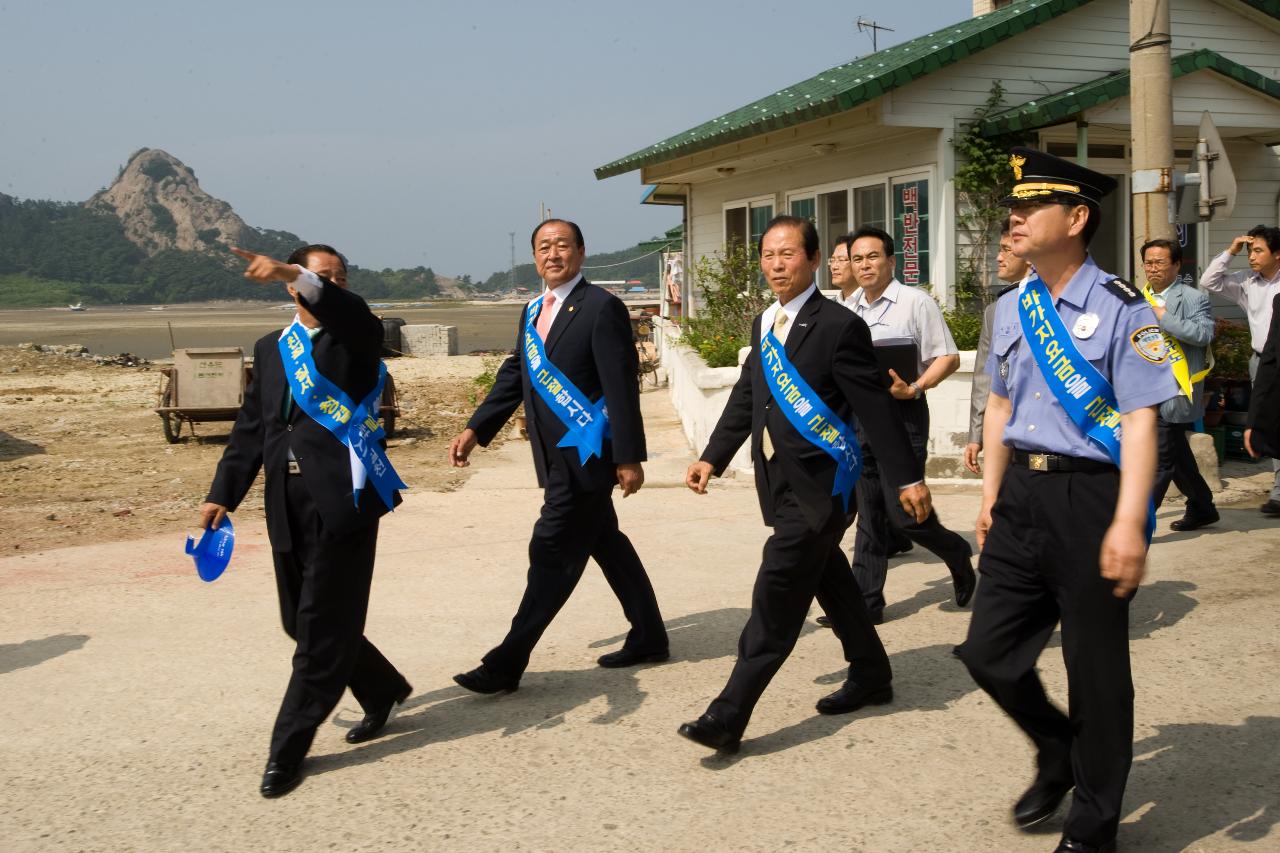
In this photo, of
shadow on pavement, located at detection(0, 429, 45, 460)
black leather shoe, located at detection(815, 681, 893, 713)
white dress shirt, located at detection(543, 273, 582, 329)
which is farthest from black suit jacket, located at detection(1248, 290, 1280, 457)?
shadow on pavement, located at detection(0, 429, 45, 460)

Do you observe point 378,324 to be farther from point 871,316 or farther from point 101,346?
point 101,346

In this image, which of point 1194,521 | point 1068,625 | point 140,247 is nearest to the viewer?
point 1068,625

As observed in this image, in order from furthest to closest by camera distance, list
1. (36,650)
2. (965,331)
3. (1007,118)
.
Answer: (1007,118)
(965,331)
(36,650)

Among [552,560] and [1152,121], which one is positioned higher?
[1152,121]

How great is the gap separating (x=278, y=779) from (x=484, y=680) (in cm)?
106

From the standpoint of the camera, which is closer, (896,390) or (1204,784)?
(1204,784)

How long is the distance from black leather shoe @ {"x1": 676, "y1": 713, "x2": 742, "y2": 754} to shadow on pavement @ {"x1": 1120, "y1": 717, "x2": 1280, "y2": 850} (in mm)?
1279

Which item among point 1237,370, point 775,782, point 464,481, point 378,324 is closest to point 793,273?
point 378,324

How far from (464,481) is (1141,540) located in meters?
7.88

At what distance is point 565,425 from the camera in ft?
16.0

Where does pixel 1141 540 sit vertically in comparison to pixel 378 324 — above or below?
below

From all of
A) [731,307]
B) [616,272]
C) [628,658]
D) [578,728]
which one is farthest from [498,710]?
[616,272]

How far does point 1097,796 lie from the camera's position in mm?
3297

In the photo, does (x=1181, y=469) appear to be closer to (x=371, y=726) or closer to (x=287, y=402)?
(x=371, y=726)
